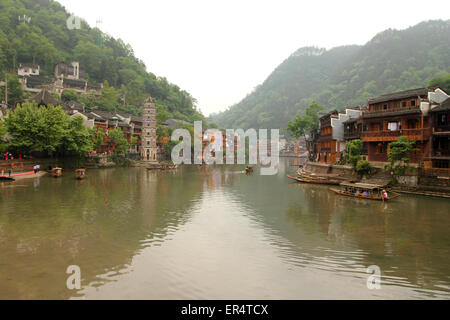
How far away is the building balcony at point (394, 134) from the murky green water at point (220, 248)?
8.79 metres

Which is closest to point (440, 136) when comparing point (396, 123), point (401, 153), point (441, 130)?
point (441, 130)

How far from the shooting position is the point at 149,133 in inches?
3174

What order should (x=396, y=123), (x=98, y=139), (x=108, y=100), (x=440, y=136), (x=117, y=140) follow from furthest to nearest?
(x=108, y=100)
(x=117, y=140)
(x=98, y=139)
(x=396, y=123)
(x=440, y=136)

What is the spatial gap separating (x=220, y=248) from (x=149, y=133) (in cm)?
6878

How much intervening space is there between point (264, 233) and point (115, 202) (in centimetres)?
1579

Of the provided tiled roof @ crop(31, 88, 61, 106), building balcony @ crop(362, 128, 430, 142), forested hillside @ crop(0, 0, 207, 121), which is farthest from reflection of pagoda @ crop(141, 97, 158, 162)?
building balcony @ crop(362, 128, 430, 142)

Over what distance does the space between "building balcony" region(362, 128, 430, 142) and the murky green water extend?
879 cm

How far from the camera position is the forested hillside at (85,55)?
98.1 m

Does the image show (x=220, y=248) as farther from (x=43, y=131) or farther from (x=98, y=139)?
(x=98, y=139)

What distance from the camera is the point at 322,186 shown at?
41.7 meters

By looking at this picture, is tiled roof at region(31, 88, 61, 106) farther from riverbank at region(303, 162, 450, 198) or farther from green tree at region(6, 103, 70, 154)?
riverbank at region(303, 162, 450, 198)

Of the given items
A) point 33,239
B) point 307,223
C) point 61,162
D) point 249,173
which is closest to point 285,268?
point 307,223
